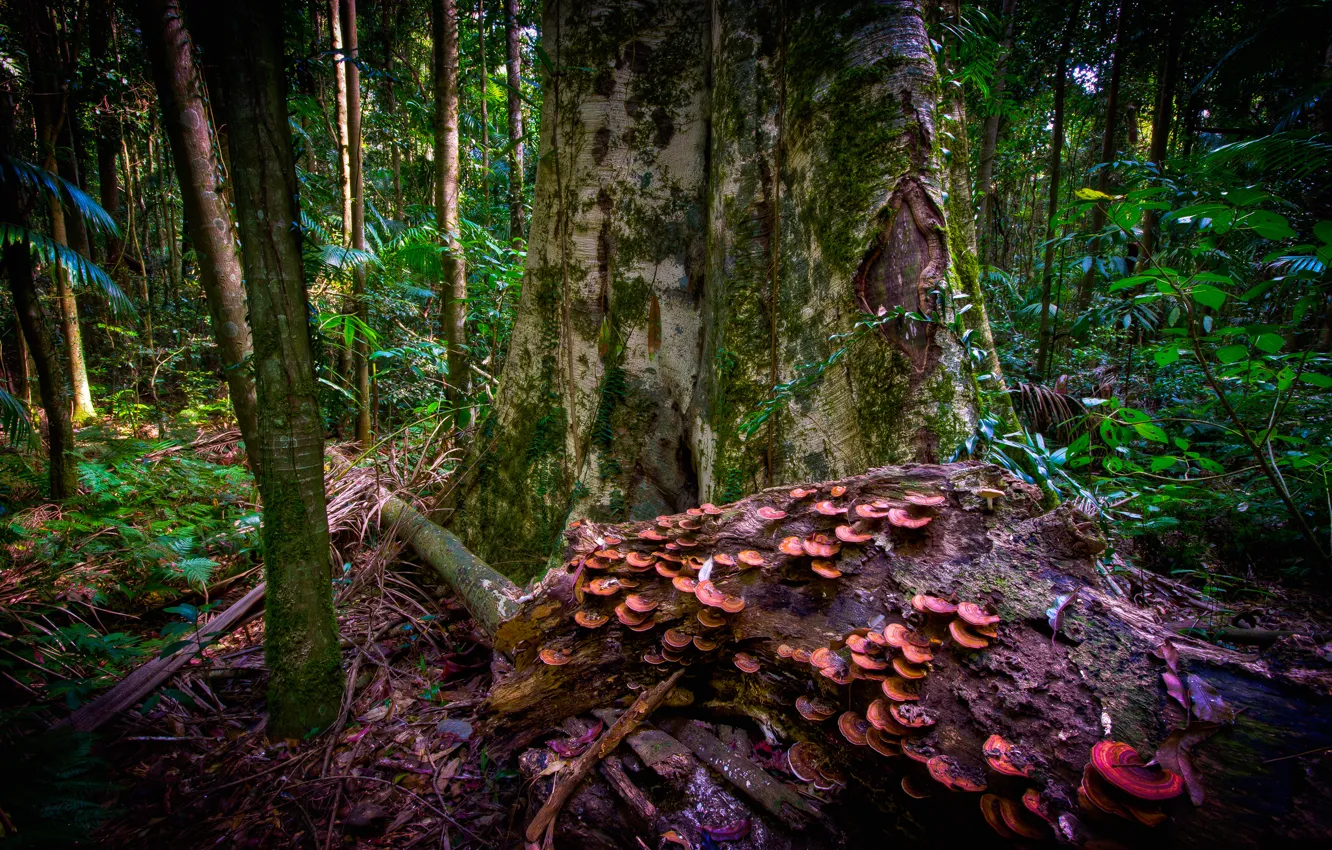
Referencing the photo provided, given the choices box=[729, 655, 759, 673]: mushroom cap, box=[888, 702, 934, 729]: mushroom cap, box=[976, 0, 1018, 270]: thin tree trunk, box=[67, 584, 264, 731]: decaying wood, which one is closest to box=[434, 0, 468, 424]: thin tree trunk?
box=[67, 584, 264, 731]: decaying wood

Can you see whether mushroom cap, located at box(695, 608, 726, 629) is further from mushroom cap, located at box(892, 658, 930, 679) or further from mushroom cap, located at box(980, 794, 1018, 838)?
mushroom cap, located at box(980, 794, 1018, 838)

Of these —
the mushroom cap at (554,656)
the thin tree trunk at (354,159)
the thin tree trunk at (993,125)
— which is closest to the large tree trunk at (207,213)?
the thin tree trunk at (354,159)

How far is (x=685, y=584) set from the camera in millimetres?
1698


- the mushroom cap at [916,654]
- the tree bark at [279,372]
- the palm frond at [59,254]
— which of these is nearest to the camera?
the mushroom cap at [916,654]

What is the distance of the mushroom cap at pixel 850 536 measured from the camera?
1.58 metres

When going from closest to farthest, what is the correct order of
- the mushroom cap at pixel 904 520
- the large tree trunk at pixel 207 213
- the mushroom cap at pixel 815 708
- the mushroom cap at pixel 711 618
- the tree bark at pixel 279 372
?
the mushroom cap at pixel 815 708 → the mushroom cap at pixel 904 520 → the mushroom cap at pixel 711 618 → the tree bark at pixel 279 372 → the large tree trunk at pixel 207 213

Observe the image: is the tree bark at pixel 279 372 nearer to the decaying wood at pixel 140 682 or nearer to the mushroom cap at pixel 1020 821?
the decaying wood at pixel 140 682

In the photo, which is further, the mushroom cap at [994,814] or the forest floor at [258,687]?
the forest floor at [258,687]

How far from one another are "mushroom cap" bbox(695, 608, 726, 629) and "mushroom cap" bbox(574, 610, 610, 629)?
380 mm

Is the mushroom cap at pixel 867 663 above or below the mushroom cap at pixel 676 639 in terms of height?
above

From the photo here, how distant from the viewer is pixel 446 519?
13.6 ft

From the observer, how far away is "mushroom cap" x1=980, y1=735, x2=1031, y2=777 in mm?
1038

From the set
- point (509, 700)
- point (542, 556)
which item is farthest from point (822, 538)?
point (542, 556)

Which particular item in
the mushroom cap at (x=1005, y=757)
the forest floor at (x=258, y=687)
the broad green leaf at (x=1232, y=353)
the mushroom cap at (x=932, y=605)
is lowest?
the forest floor at (x=258, y=687)
